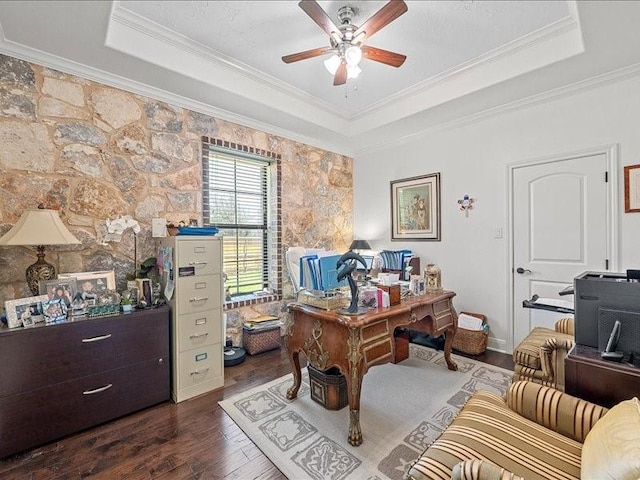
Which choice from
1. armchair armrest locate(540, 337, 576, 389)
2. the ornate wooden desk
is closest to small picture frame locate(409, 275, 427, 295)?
the ornate wooden desk

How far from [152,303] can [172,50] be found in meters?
2.11

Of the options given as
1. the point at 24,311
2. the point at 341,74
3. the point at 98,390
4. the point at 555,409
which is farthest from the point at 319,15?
the point at 98,390

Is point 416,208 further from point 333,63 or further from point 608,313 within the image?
point 608,313

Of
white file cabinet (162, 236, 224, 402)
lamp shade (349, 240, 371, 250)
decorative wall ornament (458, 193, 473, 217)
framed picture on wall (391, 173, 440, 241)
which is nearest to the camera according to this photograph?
white file cabinet (162, 236, 224, 402)

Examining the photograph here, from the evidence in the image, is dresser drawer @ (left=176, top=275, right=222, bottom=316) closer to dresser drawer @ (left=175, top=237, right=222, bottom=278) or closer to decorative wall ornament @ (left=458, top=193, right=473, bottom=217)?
dresser drawer @ (left=175, top=237, right=222, bottom=278)

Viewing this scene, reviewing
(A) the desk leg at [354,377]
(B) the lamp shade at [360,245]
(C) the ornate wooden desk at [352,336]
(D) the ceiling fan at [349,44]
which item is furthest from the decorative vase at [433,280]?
(D) the ceiling fan at [349,44]

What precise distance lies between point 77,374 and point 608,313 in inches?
122

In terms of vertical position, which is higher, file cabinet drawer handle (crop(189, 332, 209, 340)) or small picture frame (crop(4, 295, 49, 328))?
small picture frame (crop(4, 295, 49, 328))

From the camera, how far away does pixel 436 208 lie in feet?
12.9

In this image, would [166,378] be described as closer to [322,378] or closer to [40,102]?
[322,378]

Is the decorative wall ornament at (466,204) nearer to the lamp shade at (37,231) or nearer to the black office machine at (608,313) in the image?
the black office machine at (608,313)

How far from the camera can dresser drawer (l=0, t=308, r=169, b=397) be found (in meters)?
1.84

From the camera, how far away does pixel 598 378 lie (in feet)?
4.40

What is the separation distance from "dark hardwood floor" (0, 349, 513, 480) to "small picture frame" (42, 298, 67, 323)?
0.78m
